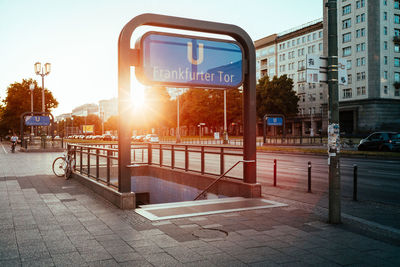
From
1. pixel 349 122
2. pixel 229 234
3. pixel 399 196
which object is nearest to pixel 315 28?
pixel 349 122

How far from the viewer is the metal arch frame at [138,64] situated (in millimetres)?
8211

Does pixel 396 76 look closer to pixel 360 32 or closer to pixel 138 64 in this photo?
pixel 360 32

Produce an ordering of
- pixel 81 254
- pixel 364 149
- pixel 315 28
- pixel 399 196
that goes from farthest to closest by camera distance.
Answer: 1. pixel 315 28
2. pixel 364 149
3. pixel 399 196
4. pixel 81 254

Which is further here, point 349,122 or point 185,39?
point 349,122

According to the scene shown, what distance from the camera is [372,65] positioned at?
212ft

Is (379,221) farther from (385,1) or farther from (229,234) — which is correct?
(385,1)

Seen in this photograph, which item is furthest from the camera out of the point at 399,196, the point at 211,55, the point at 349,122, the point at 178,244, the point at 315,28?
the point at 315,28

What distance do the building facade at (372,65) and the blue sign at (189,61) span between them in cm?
5842

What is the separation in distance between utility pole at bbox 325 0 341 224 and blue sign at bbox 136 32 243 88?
289 centimetres

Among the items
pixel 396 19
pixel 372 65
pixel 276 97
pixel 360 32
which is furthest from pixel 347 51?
pixel 276 97

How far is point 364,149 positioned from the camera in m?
29.0

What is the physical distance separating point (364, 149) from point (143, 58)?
2504cm

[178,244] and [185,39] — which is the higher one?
[185,39]

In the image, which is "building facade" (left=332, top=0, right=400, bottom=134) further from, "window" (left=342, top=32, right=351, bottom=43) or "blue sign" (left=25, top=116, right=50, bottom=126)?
"blue sign" (left=25, top=116, right=50, bottom=126)
